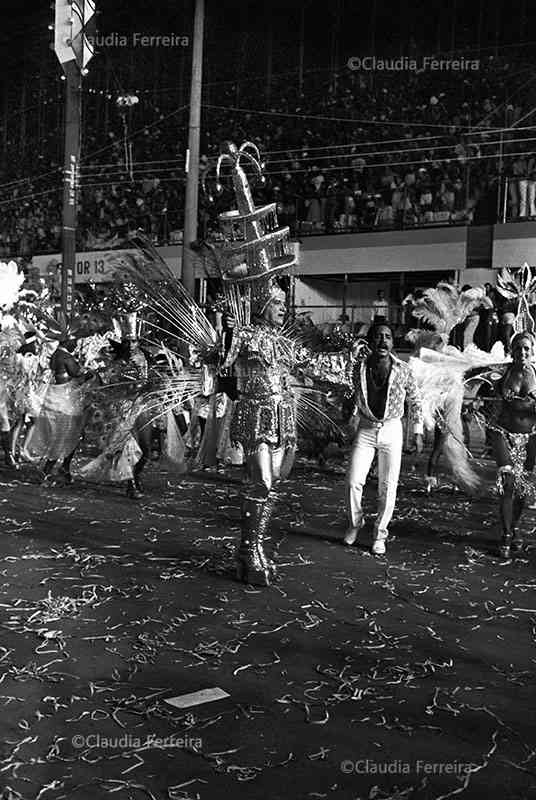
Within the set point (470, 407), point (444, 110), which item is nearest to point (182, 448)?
point (470, 407)

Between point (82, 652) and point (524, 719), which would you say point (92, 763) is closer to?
point (82, 652)

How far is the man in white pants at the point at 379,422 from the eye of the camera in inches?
274

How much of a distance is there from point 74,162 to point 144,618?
980cm

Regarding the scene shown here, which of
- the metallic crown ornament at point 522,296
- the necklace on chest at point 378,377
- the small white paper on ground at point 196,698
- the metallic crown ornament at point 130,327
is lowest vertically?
the small white paper on ground at point 196,698

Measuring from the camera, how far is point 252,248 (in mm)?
6098

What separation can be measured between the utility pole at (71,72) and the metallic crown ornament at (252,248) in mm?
7674

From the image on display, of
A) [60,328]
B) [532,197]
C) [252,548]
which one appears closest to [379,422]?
[252,548]

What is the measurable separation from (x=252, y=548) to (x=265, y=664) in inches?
59.6

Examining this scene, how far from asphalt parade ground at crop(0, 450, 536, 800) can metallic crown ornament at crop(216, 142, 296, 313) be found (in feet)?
6.37

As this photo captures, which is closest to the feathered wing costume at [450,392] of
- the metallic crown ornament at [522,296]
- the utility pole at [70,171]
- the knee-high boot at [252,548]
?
the metallic crown ornament at [522,296]

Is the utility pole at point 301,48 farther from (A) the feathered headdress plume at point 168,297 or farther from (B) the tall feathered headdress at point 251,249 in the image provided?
(B) the tall feathered headdress at point 251,249

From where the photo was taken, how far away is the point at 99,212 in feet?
81.5

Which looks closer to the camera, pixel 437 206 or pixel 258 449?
pixel 258 449

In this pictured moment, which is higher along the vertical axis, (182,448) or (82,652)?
(182,448)
